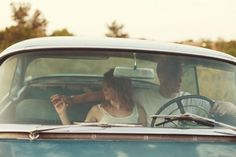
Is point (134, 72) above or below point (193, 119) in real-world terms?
above

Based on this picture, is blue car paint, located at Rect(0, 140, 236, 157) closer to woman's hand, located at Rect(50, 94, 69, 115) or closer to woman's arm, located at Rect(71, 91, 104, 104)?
woman's hand, located at Rect(50, 94, 69, 115)

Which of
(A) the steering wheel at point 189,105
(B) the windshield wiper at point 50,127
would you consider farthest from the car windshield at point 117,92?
(B) the windshield wiper at point 50,127

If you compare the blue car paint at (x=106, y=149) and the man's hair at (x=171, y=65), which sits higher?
the man's hair at (x=171, y=65)

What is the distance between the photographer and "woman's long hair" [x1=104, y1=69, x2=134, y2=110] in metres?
3.79

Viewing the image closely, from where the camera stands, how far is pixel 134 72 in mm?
4094

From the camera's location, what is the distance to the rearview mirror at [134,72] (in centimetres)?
393

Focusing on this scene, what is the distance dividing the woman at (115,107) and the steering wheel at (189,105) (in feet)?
0.48

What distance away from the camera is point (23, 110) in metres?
3.71

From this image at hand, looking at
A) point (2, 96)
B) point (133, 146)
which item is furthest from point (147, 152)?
point (2, 96)

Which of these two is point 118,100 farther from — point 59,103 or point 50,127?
point 50,127

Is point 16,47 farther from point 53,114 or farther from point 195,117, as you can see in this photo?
point 195,117

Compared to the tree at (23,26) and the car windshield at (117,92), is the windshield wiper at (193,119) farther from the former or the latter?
the tree at (23,26)

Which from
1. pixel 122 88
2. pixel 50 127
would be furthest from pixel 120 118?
pixel 50 127

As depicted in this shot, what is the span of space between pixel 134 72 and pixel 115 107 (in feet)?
1.34
